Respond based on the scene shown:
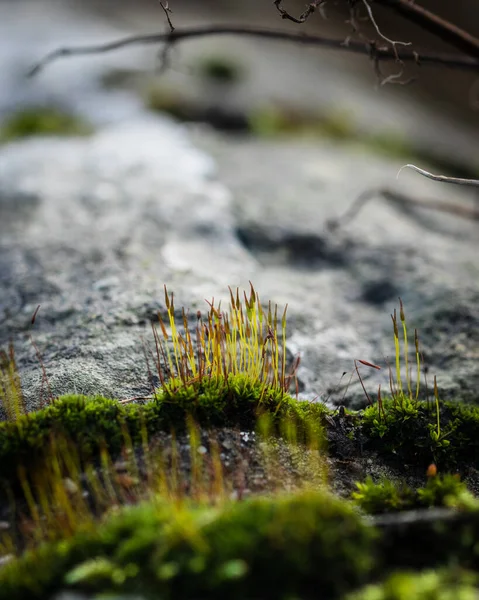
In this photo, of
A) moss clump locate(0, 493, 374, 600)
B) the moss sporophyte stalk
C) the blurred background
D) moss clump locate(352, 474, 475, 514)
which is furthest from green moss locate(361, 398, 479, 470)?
the blurred background

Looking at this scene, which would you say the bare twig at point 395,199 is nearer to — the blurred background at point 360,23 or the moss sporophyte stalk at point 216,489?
the moss sporophyte stalk at point 216,489

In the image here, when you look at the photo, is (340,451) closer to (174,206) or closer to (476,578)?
(476,578)

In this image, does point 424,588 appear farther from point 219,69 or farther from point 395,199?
point 219,69

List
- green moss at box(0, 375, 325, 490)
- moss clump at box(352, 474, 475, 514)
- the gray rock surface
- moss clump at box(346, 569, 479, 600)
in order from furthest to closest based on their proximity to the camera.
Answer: the gray rock surface < green moss at box(0, 375, 325, 490) < moss clump at box(352, 474, 475, 514) < moss clump at box(346, 569, 479, 600)

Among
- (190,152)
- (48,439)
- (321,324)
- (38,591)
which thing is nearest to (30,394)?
(48,439)

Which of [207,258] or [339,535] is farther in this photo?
[207,258]

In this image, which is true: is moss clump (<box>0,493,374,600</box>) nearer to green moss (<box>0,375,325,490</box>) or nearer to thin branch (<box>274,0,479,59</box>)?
green moss (<box>0,375,325,490</box>)
